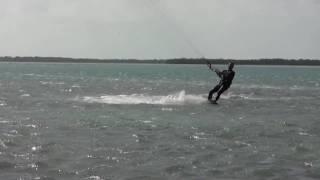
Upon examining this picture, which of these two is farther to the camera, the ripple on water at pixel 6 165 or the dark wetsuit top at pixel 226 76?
the dark wetsuit top at pixel 226 76

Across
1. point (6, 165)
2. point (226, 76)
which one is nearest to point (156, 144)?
point (6, 165)

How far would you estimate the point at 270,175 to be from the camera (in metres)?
14.1

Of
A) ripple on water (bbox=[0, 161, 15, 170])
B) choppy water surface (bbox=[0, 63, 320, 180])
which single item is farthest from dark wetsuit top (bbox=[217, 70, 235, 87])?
ripple on water (bbox=[0, 161, 15, 170])

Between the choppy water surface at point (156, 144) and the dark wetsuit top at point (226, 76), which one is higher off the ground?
the dark wetsuit top at point (226, 76)

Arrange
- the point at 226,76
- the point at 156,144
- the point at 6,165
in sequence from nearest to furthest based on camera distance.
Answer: the point at 6,165
the point at 156,144
the point at 226,76

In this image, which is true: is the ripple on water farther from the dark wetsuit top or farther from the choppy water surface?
the dark wetsuit top

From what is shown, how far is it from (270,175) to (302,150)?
393 centimetres

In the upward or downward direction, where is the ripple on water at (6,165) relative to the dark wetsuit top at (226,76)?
downward

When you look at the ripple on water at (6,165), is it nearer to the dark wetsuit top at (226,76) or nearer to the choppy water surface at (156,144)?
the choppy water surface at (156,144)

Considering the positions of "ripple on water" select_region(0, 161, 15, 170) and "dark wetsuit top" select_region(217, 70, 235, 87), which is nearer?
"ripple on water" select_region(0, 161, 15, 170)

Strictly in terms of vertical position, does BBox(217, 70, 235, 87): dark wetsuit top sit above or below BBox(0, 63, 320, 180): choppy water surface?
above

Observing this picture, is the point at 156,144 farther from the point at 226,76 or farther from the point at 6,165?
the point at 226,76

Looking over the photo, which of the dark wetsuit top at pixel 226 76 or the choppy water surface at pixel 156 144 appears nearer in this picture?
the choppy water surface at pixel 156 144

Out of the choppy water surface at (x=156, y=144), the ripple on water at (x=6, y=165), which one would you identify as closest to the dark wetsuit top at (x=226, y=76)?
the choppy water surface at (x=156, y=144)
